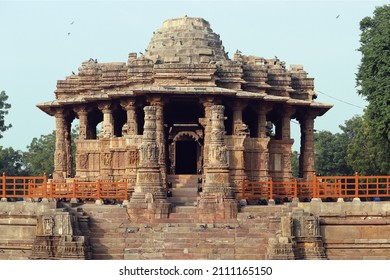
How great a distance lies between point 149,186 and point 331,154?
1763 inches

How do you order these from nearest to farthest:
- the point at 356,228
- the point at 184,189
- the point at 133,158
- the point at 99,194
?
the point at 356,228
the point at 99,194
the point at 184,189
the point at 133,158

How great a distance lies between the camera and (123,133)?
146ft

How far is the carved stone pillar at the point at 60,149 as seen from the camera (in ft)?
156

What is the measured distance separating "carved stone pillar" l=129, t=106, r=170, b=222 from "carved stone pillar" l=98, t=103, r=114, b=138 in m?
6.30

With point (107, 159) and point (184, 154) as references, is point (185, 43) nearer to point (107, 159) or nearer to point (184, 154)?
point (107, 159)

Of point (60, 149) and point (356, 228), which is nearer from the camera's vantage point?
point (356, 228)

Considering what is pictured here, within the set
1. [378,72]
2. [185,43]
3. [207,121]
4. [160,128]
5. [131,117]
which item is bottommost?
[160,128]

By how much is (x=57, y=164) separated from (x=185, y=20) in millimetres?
8313

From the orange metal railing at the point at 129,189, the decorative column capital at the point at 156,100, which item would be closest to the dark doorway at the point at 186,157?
the orange metal railing at the point at 129,189

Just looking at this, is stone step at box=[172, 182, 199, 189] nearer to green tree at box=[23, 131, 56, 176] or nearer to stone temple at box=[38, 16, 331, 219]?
stone temple at box=[38, 16, 331, 219]

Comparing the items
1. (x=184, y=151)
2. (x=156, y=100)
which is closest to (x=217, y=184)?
(x=156, y=100)

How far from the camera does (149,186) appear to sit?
37.8 m

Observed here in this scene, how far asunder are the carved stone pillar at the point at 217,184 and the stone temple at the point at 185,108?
0.39 m

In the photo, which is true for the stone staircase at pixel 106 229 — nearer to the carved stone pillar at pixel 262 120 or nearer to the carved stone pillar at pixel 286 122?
the carved stone pillar at pixel 262 120
